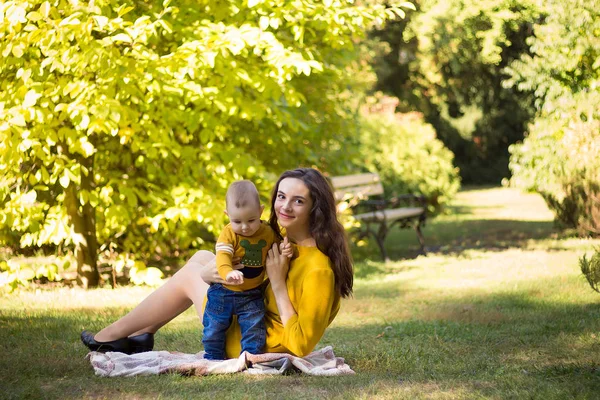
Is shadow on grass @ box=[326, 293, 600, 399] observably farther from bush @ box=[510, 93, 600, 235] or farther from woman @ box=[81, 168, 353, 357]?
bush @ box=[510, 93, 600, 235]

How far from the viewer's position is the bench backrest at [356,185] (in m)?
9.11

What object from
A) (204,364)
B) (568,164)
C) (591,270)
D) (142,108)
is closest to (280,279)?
(204,364)

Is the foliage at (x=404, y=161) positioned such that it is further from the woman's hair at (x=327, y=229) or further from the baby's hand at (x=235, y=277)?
the baby's hand at (x=235, y=277)

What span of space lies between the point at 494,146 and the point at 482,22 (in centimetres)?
975

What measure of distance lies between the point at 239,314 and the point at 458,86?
805 inches

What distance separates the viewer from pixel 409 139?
49.4 feet

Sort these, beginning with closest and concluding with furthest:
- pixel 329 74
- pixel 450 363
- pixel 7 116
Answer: pixel 450 363 → pixel 7 116 → pixel 329 74

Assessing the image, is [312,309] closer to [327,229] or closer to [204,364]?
[327,229]

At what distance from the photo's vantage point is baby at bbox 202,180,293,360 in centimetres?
339

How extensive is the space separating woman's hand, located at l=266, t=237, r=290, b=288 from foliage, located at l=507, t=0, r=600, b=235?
6646 millimetres

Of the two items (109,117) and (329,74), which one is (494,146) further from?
(109,117)

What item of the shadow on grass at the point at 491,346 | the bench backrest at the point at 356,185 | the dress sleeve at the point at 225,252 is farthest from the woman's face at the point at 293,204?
the bench backrest at the point at 356,185

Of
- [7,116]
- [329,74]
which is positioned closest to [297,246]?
[7,116]

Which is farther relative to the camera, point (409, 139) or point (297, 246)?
point (409, 139)
